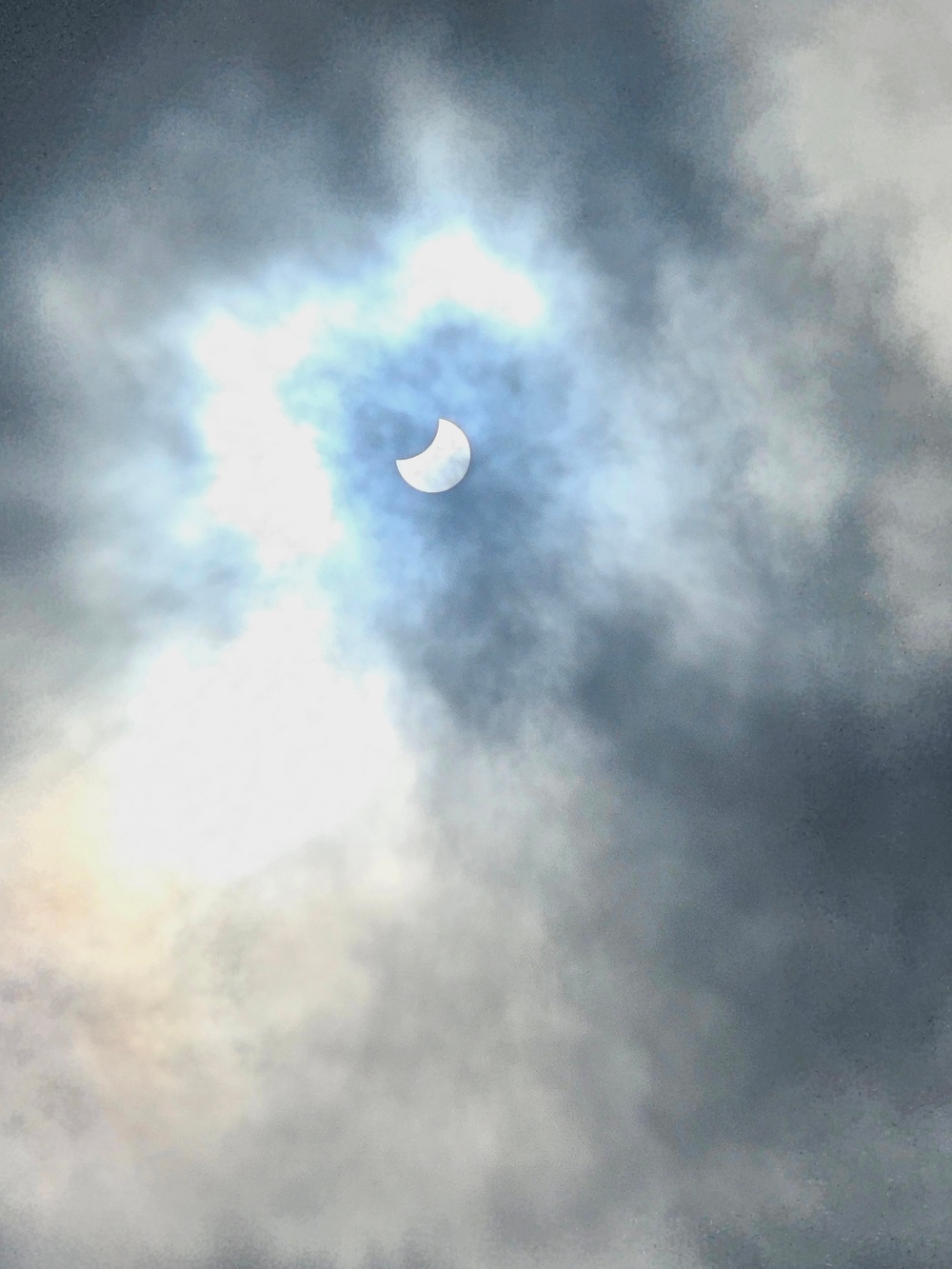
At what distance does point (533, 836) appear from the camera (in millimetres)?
20391

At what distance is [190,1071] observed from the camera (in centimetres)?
2031

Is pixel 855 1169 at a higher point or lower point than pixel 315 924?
lower

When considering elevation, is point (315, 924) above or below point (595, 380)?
below

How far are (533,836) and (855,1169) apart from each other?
6170mm

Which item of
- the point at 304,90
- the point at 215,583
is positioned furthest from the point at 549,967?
the point at 304,90

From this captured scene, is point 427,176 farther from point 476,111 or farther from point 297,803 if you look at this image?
point 297,803

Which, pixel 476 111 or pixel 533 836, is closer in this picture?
pixel 476 111

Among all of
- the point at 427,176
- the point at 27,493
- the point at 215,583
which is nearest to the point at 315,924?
the point at 215,583

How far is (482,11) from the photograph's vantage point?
18750 millimetres

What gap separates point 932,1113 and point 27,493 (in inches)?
571

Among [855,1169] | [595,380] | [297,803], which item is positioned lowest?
[855,1169]

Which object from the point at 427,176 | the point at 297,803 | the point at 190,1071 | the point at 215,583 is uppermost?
the point at 427,176

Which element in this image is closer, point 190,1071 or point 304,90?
point 304,90

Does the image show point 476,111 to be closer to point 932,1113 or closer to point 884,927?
point 884,927
